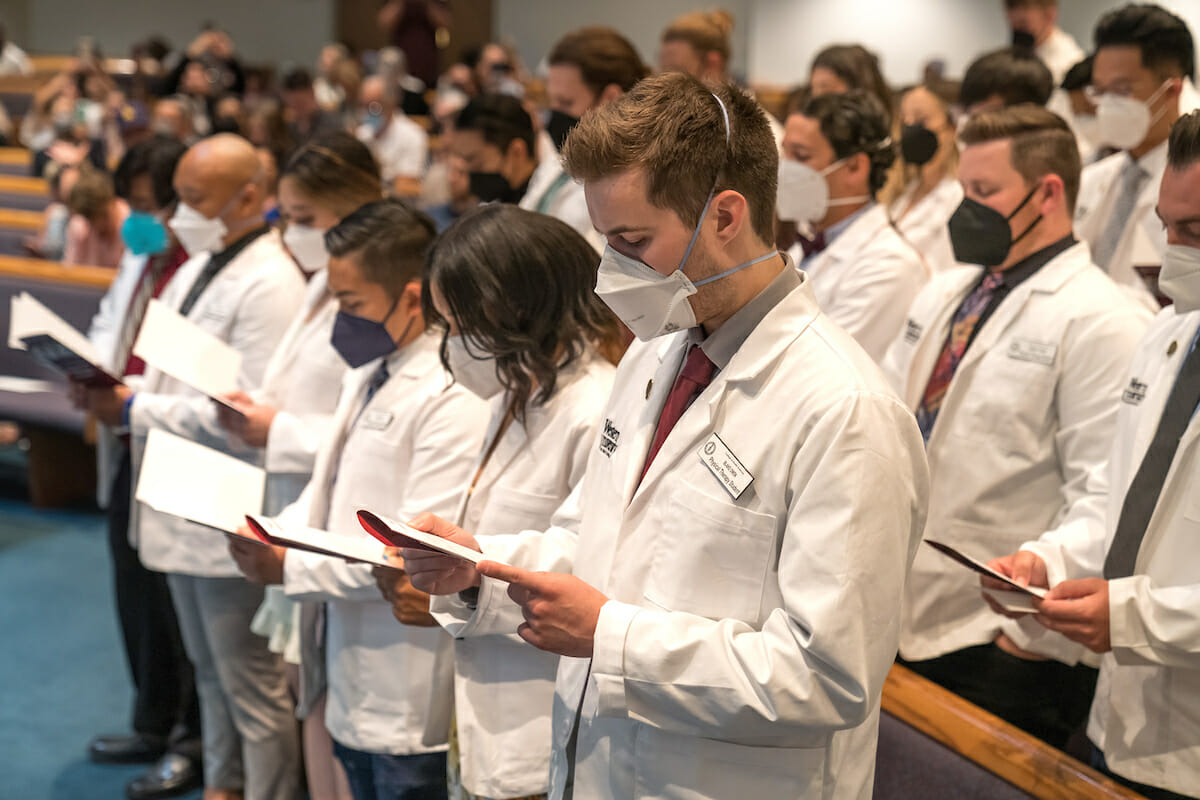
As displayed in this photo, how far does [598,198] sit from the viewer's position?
4.58ft

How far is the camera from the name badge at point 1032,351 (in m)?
2.16

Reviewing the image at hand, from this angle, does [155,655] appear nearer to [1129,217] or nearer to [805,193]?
[805,193]

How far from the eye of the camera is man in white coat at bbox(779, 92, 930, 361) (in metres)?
2.92

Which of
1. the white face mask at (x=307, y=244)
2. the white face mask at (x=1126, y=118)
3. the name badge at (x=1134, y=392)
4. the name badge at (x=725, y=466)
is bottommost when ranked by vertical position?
the name badge at (x=725, y=466)

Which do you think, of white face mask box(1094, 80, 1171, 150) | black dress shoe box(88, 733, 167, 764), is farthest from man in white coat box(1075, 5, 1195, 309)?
black dress shoe box(88, 733, 167, 764)

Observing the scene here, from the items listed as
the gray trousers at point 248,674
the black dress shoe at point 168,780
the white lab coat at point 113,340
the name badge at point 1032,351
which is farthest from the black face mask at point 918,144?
the black dress shoe at point 168,780

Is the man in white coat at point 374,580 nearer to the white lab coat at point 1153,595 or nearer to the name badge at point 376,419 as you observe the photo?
the name badge at point 376,419

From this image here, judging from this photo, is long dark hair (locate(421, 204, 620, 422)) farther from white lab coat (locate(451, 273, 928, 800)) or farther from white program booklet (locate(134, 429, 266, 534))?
white program booklet (locate(134, 429, 266, 534))

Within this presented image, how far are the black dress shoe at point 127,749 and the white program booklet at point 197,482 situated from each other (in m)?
1.57

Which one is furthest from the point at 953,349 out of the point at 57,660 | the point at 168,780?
the point at 57,660

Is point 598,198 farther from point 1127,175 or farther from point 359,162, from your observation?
point 1127,175

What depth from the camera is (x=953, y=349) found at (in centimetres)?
239

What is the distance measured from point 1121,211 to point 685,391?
6.57 ft

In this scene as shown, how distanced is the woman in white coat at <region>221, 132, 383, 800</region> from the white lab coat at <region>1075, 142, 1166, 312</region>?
1763 millimetres
